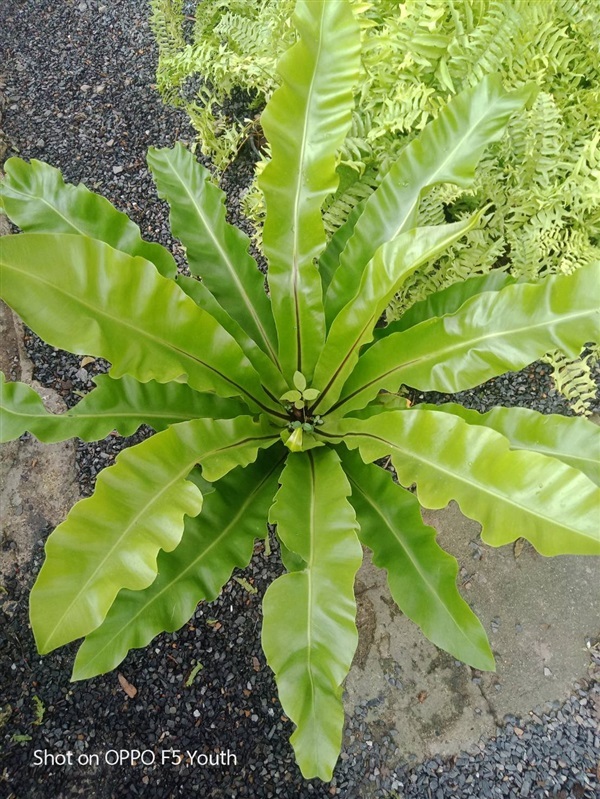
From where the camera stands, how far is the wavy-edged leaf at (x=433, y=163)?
1.25m

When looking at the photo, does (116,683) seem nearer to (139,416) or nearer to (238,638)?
(238,638)

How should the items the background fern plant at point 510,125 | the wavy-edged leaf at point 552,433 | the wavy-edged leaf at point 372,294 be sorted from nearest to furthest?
1. the wavy-edged leaf at point 372,294
2. the wavy-edged leaf at point 552,433
3. the background fern plant at point 510,125

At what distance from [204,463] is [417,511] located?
0.45 m

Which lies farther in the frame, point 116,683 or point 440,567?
point 116,683

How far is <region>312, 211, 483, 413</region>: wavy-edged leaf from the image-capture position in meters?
1.01

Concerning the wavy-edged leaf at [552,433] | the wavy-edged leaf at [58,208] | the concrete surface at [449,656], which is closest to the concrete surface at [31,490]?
the concrete surface at [449,656]

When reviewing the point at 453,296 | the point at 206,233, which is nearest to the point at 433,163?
the point at 453,296

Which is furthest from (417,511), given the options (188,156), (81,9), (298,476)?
(81,9)

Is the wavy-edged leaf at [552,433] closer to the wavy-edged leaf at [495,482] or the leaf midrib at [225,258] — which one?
the wavy-edged leaf at [495,482]

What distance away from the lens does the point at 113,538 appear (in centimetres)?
90

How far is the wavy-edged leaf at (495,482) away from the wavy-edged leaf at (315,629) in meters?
0.17

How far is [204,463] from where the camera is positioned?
1.07 meters

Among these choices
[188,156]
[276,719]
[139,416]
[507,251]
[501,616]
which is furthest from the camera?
[507,251]

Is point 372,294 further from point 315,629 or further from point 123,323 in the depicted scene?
point 315,629
